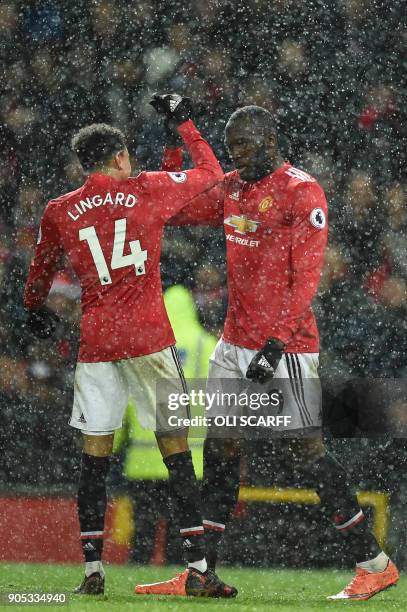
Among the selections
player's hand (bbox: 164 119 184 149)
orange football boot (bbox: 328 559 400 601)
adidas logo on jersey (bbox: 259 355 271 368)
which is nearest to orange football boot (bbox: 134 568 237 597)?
orange football boot (bbox: 328 559 400 601)

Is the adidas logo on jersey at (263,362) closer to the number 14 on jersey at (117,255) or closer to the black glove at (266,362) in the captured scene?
A: the black glove at (266,362)

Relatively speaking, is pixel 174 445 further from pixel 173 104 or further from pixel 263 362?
pixel 173 104

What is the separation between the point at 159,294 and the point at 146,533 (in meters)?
1.20

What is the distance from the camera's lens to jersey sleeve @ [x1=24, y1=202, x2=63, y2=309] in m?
3.29

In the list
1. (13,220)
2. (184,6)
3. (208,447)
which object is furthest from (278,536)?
(184,6)

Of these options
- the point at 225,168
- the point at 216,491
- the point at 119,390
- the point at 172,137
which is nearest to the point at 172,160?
the point at 172,137

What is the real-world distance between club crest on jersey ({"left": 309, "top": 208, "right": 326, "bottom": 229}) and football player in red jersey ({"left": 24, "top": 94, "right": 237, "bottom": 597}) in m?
0.36

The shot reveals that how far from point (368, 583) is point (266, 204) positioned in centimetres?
101

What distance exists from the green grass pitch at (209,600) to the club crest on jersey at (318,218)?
958 mm

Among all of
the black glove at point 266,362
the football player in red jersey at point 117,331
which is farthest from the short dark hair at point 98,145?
the black glove at point 266,362

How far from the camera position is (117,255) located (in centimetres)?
320

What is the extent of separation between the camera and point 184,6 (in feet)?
16.5

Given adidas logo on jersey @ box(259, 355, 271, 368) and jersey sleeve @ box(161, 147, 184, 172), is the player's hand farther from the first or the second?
adidas logo on jersey @ box(259, 355, 271, 368)

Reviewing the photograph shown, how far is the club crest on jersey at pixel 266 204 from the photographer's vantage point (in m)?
3.25
